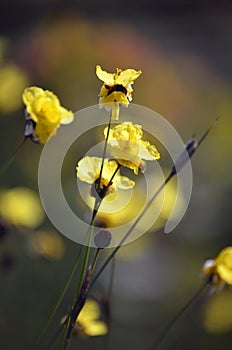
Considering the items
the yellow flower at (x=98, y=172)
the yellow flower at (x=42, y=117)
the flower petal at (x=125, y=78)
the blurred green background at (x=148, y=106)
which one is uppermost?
the flower petal at (x=125, y=78)

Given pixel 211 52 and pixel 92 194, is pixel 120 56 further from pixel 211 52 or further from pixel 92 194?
pixel 92 194

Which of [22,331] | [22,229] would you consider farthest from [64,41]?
[22,229]

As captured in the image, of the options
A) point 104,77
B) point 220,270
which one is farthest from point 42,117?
point 220,270

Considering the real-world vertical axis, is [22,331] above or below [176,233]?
below

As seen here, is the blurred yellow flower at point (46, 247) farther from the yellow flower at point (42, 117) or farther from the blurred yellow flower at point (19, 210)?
the yellow flower at point (42, 117)

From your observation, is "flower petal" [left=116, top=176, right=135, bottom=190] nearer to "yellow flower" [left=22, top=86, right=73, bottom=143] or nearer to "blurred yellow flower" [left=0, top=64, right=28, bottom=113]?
"yellow flower" [left=22, top=86, right=73, bottom=143]

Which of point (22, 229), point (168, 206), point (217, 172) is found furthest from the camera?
point (217, 172)

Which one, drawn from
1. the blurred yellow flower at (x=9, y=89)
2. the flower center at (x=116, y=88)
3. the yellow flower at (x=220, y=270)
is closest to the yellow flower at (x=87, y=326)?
the yellow flower at (x=220, y=270)
